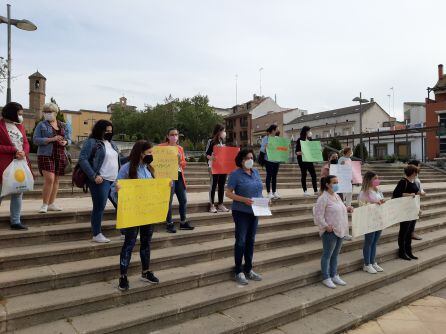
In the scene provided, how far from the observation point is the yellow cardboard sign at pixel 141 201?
3.83 m

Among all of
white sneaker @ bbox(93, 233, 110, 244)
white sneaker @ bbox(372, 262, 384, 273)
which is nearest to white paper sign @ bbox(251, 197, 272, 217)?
white sneaker @ bbox(93, 233, 110, 244)

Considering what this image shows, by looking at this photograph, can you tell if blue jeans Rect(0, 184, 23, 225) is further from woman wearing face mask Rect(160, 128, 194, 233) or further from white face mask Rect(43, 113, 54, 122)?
woman wearing face mask Rect(160, 128, 194, 233)

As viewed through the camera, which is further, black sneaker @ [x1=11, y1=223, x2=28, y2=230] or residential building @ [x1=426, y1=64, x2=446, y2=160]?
residential building @ [x1=426, y1=64, x2=446, y2=160]

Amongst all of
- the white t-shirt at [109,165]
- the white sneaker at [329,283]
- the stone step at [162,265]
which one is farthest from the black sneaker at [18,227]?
the white sneaker at [329,283]

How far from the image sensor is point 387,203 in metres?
6.17

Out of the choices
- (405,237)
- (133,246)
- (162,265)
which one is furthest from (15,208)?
(405,237)

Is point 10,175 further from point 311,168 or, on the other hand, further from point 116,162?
point 311,168

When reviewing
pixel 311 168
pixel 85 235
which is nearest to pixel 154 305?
pixel 85 235

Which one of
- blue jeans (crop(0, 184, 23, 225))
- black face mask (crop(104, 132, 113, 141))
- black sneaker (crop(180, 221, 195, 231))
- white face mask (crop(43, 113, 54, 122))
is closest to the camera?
blue jeans (crop(0, 184, 23, 225))

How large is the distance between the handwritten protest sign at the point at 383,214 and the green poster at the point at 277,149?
2.58 metres

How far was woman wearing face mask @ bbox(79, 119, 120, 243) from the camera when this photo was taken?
4562mm

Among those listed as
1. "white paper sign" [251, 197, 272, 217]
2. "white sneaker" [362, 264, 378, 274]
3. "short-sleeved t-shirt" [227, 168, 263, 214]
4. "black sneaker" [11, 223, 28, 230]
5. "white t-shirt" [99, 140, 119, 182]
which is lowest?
"white sneaker" [362, 264, 378, 274]

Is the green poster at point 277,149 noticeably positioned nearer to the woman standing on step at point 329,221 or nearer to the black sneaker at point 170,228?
the woman standing on step at point 329,221

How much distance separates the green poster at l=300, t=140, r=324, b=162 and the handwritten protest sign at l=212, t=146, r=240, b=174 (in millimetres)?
2398
